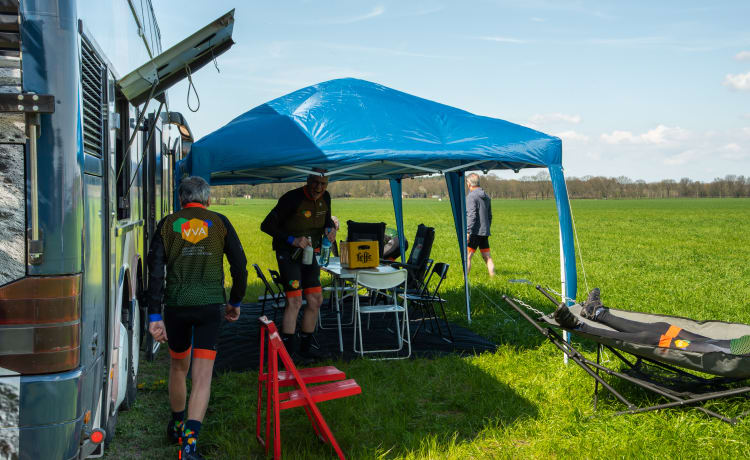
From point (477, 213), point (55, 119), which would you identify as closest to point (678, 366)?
point (55, 119)

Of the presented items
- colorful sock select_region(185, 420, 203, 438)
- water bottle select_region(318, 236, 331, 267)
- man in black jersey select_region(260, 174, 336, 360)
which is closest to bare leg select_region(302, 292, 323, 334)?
man in black jersey select_region(260, 174, 336, 360)

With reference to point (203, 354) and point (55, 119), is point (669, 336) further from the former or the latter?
point (55, 119)

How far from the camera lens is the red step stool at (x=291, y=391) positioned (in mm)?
3637

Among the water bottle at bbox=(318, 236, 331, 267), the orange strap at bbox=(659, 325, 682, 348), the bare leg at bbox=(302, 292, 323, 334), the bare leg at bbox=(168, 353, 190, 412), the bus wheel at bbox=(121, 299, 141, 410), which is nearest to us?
the bare leg at bbox=(168, 353, 190, 412)

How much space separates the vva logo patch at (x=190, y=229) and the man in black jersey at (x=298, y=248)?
7.28 ft

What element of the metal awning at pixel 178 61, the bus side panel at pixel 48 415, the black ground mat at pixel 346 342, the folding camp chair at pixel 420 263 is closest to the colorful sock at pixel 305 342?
the black ground mat at pixel 346 342

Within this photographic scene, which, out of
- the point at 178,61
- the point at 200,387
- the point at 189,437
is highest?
the point at 178,61

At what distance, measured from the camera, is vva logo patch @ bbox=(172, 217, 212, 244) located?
3.80 m

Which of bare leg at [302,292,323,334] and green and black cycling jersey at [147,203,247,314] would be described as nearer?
green and black cycling jersey at [147,203,247,314]

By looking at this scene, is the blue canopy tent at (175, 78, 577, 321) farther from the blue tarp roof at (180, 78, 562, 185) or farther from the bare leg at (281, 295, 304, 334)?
the bare leg at (281, 295, 304, 334)

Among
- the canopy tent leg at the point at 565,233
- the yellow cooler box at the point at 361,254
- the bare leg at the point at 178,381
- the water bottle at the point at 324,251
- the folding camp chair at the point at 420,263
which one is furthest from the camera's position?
the folding camp chair at the point at 420,263

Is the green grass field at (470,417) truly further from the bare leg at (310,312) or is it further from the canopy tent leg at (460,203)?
the canopy tent leg at (460,203)

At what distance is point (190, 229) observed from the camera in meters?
3.81

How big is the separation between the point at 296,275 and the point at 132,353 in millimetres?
1842
